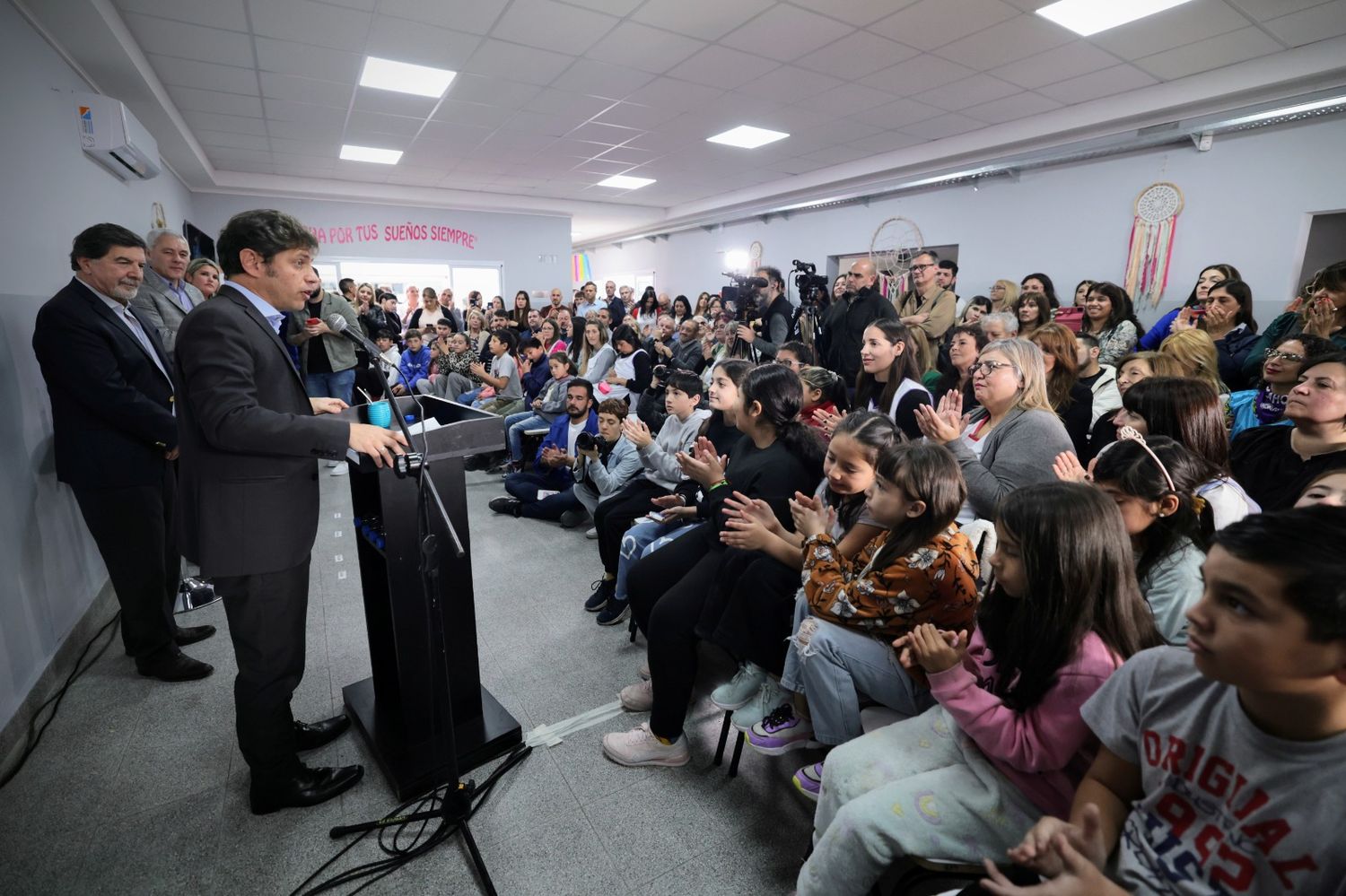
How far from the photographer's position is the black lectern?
1656 millimetres

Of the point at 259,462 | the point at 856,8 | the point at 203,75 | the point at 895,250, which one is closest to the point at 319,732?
the point at 259,462

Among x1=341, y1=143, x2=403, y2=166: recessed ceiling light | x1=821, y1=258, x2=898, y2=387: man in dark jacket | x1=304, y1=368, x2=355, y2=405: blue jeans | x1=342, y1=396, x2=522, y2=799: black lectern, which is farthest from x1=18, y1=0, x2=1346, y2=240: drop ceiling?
x1=342, y1=396, x2=522, y2=799: black lectern

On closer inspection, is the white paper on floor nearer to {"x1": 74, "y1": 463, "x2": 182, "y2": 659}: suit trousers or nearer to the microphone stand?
the microphone stand

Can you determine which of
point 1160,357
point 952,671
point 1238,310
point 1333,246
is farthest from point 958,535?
point 1333,246

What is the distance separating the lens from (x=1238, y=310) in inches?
126

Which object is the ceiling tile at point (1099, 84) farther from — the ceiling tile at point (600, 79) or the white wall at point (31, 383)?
the white wall at point (31, 383)

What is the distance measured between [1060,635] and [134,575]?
293cm

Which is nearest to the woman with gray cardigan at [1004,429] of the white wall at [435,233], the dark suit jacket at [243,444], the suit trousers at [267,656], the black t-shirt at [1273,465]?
the black t-shirt at [1273,465]

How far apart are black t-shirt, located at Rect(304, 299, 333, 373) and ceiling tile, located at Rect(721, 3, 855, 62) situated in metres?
3.76

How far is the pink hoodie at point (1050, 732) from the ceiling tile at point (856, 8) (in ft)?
11.7

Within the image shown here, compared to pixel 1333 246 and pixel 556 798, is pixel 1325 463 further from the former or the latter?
pixel 1333 246

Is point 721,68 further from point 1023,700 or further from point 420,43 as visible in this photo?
point 1023,700

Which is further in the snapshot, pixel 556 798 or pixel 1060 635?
pixel 556 798

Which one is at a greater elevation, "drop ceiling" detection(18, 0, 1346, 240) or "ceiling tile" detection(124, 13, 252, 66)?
"drop ceiling" detection(18, 0, 1346, 240)
